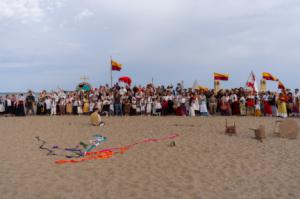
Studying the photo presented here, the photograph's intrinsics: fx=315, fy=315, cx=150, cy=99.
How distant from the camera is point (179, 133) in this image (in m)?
10.5

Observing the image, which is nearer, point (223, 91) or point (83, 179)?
point (83, 179)

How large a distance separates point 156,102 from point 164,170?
10679 millimetres

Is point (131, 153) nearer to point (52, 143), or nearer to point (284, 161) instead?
point (52, 143)

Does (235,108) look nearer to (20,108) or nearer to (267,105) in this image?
(267,105)

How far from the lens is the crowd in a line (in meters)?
16.0

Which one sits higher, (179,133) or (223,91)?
A: (223,91)

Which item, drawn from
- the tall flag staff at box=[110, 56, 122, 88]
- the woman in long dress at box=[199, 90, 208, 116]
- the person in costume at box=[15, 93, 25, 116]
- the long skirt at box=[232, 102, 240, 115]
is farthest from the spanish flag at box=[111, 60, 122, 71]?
the long skirt at box=[232, 102, 240, 115]

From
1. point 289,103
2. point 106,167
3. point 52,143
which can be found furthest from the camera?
point 289,103

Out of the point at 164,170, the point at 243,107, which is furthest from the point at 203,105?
the point at 164,170

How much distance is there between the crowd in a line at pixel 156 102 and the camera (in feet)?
52.6

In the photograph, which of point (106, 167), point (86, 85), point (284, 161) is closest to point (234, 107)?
point (284, 161)

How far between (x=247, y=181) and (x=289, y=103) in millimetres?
11874

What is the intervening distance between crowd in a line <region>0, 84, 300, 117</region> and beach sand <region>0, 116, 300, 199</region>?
6476 mm

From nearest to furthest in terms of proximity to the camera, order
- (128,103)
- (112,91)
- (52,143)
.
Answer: (52,143), (128,103), (112,91)
